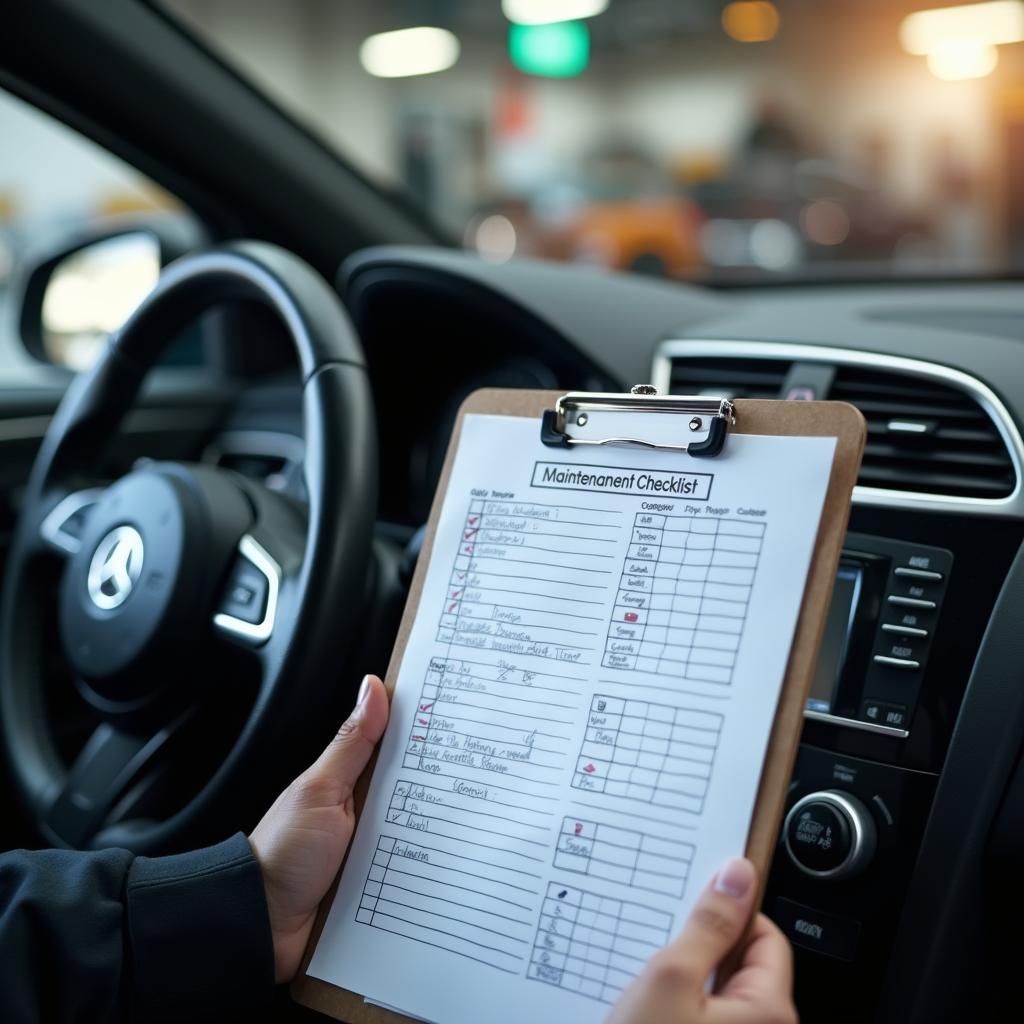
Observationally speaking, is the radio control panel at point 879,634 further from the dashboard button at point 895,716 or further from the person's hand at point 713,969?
the person's hand at point 713,969

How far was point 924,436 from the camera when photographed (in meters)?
0.97

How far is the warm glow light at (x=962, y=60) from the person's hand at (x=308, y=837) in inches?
450

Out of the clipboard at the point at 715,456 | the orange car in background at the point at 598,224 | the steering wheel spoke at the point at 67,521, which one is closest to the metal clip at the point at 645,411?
the clipboard at the point at 715,456

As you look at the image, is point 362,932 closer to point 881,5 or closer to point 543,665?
point 543,665

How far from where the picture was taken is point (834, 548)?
0.63 meters

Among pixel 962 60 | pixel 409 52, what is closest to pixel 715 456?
pixel 962 60

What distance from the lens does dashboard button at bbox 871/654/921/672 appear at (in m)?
0.89

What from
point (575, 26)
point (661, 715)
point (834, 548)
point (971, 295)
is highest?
point (575, 26)

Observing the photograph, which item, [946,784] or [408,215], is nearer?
[946,784]

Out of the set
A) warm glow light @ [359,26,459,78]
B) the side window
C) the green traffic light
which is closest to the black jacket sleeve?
the side window

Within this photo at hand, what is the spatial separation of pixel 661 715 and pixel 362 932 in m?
0.24

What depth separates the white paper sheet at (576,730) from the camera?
0.62 meters

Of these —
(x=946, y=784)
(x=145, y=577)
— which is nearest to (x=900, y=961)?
(x=946, y=784)

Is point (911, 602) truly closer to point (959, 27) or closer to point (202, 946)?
point (202, 946)
